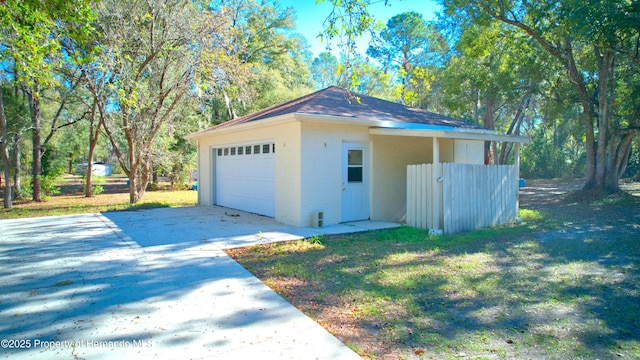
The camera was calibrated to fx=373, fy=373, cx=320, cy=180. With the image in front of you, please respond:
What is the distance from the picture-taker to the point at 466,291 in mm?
4703

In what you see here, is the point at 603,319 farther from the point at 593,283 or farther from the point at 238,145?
the point at 238,145

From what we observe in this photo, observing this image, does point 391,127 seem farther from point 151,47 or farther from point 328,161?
point 151,47

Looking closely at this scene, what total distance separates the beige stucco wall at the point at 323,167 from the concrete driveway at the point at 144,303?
3.56 feet

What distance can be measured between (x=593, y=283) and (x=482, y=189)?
4119 millimetres

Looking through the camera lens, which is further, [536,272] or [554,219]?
[554,219]

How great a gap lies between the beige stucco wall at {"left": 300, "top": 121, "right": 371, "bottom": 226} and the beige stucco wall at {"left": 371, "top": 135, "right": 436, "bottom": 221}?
0.86 meters

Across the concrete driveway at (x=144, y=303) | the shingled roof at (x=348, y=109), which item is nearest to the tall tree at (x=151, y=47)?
the shingled roof at (x=348, y=109)

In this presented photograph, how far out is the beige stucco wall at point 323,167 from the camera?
8789mm

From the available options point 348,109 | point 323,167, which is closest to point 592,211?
point 348,109

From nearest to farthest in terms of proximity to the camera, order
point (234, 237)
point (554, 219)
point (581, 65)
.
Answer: point (234, 237) → point (554, 219) → point (581, 65)

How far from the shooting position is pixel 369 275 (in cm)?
536

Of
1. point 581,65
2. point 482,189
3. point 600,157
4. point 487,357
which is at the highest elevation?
point 581,65

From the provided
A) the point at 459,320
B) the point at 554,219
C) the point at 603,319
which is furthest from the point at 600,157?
the point at 459,320

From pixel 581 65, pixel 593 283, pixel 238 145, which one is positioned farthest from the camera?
pixel 581 65
